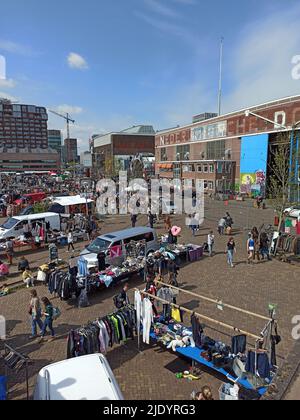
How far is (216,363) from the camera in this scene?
747cm

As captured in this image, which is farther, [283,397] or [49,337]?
[49,337]

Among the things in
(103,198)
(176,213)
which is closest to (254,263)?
(176,213)

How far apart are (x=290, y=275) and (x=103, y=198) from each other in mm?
26080

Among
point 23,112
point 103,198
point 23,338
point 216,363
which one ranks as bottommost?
point 23,338

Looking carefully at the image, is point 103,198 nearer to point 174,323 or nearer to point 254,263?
point 254,263

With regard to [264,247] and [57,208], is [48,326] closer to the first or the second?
[264,247]

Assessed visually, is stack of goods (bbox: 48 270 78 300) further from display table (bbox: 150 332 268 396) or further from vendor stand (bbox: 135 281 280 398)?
display table (bbox: 150 332 268 396)

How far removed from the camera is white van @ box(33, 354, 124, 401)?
540 cm

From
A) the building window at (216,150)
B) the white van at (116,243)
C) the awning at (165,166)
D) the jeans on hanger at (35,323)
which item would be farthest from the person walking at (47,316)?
the awning at (165,166)

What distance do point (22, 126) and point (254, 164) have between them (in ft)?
512

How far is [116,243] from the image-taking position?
606 inches

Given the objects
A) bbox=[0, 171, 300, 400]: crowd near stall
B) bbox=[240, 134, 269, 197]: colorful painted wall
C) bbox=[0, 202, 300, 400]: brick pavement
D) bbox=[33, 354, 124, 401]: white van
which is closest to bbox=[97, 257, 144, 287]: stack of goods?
bbox=[0, 171, 300, 400]: crowd near stall

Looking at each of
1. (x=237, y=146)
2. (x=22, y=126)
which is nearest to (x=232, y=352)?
(x=237, y=146)

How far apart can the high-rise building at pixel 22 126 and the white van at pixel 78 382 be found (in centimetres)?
17258
